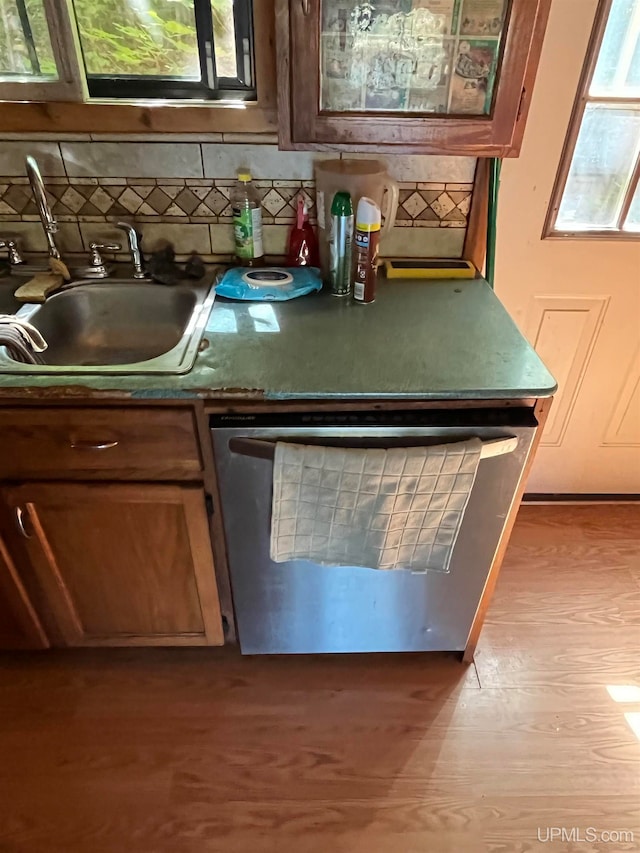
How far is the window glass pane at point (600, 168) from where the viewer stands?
4.88 ft

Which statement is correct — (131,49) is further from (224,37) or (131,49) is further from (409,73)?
(409,73)

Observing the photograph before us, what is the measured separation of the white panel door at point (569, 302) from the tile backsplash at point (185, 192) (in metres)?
0.19

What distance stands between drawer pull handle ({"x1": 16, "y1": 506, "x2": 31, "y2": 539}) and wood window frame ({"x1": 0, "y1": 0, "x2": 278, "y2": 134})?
86 centimetres

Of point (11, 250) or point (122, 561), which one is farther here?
point (11, 250)

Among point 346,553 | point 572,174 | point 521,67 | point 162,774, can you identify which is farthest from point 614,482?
point 162,774

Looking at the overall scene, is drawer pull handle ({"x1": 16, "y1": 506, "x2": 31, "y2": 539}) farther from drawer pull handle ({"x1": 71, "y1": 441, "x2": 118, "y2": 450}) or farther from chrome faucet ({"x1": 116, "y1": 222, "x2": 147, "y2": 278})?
chrome faucet ({"x1": 116, "y1": 222, "x2": 147, "y2": 278})

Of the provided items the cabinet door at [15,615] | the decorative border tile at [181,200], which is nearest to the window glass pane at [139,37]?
the decorative border tile at [181,200]

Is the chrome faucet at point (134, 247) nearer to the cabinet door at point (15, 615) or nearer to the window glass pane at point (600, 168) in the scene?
the cabinet door at point (15, 615)

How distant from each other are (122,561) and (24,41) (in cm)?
117

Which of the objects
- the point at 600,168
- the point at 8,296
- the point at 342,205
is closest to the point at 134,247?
the point at 8,296

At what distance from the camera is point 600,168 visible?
5.10ft

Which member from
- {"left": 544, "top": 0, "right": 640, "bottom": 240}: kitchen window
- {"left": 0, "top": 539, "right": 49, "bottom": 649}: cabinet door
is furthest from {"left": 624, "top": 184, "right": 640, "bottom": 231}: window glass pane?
{"left": 0, "top": 539, "right": 49, "bottom": 649}: cabinet door

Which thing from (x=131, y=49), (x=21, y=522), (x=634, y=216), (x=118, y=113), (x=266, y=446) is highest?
(x=131, y=49)

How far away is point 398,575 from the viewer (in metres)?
1.37
